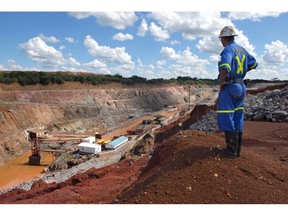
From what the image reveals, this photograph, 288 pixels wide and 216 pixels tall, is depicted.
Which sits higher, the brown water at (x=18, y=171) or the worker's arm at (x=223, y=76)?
the worker's arm at (x=223, y=76)

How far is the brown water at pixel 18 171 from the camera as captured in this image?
1007 inches

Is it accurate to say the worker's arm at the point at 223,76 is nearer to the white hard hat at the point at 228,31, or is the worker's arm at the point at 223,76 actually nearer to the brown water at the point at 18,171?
the white hard hat at the point at 228,31

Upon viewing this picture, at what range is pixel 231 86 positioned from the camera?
5.13m

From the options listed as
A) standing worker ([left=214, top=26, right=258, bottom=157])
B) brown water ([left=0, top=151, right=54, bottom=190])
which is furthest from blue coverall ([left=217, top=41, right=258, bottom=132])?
brown water ([left=0, top=151, right=54, bottom=190])

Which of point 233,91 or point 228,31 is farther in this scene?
point 228,31

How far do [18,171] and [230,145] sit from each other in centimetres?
2693

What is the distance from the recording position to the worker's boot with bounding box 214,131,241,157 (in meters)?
5.31

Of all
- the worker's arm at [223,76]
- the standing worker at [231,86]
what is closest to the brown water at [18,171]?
the standing worker at [231,86]

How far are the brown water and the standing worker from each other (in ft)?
77.7

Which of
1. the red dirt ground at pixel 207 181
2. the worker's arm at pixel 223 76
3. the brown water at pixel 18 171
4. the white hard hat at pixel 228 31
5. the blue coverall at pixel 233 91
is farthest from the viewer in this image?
the brown water at pixel 18 171

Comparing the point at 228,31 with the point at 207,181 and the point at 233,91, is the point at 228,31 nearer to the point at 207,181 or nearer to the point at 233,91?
the point at 233,91

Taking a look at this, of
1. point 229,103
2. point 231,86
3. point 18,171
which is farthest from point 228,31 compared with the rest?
point 18,171

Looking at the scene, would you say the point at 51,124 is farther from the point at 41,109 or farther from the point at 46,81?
the point at 46,81

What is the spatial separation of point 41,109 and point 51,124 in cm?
364
